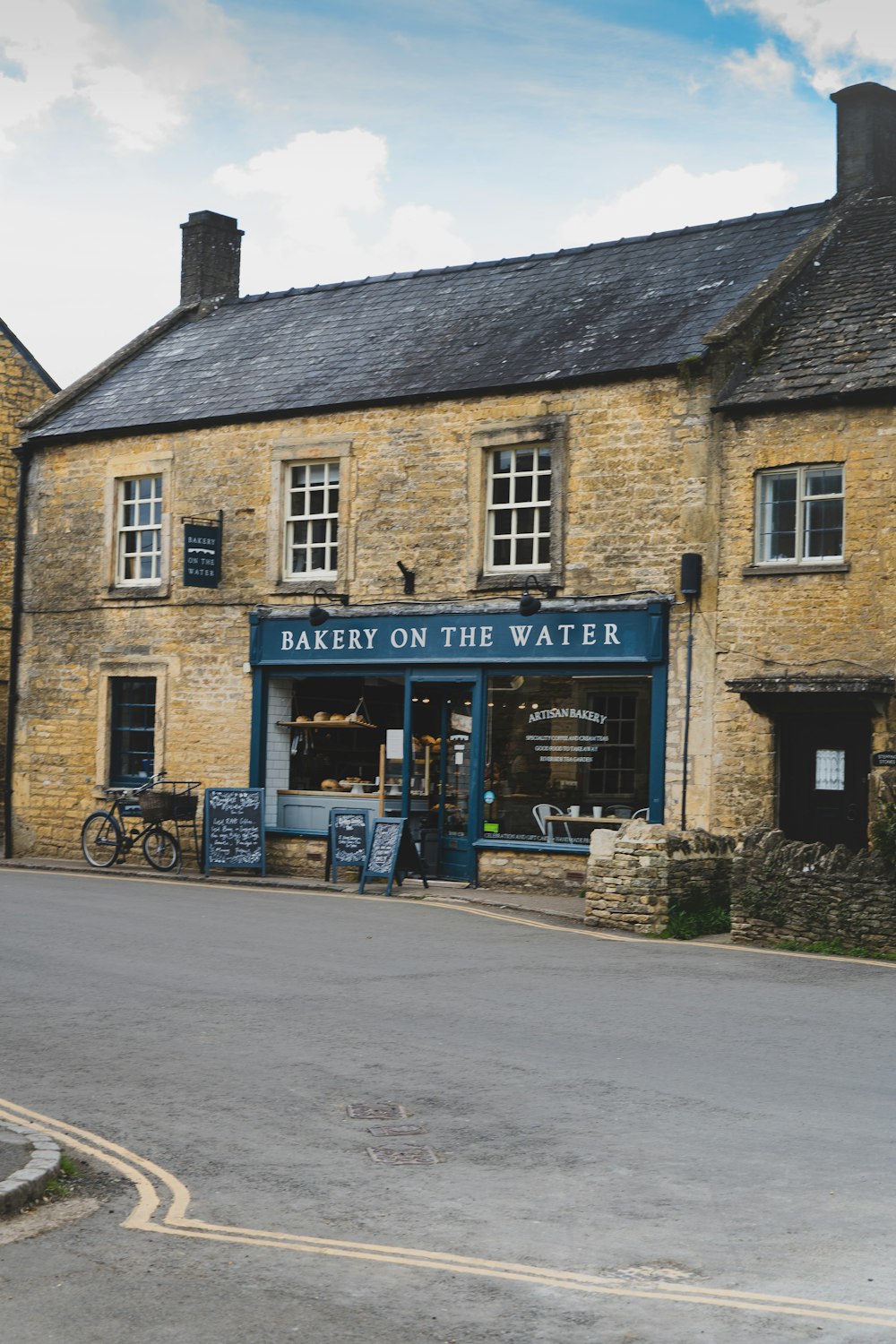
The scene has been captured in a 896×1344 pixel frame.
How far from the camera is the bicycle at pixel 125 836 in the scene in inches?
930

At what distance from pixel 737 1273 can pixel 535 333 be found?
1803 centimetres

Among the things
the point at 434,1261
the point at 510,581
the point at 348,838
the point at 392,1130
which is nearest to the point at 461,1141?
the point at 392,1130

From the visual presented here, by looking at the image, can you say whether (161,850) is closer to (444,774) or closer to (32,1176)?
(444,774)

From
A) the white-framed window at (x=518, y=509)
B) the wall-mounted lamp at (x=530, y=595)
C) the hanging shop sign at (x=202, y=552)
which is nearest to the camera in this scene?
the wall-mounted lamp at (x=530, y=595)

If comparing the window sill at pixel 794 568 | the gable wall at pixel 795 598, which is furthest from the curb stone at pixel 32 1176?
the window sill at pixel 794 568

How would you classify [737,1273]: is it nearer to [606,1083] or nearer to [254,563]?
[606,1083]

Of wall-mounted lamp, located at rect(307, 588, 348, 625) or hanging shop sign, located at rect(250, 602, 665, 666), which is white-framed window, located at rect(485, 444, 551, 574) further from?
wall-mounted lamp, located at rect(307, 588, 348, 625)

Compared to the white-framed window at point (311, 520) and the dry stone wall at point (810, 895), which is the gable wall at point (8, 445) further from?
the dry stone wall at point (810, 895)

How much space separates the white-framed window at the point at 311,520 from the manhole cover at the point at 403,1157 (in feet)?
52.1

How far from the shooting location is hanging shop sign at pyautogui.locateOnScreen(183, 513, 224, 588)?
23.8 m

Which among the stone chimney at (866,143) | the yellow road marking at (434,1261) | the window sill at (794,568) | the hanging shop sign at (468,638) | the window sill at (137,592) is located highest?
the stone chimney at (866,143)

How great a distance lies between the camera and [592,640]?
67.6ft

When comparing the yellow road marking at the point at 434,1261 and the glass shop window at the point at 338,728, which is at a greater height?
the glass shop window at the point at 338,728

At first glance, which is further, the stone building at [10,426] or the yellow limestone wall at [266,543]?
the stone building at [10,426]
